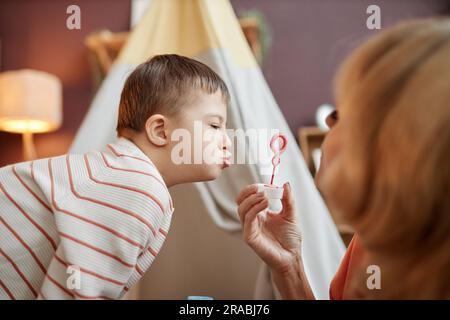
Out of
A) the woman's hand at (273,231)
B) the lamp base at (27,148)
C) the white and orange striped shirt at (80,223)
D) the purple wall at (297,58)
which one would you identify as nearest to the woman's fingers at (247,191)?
the woman's hand at (273,231)

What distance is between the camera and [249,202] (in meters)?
0.68

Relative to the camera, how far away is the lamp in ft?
4.93

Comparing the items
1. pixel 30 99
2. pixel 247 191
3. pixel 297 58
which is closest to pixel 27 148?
pixel 30 99

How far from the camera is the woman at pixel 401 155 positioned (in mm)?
436

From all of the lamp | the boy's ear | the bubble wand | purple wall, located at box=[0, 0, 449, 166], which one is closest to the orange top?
the bubble wand

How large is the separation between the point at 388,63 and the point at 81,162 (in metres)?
0.44

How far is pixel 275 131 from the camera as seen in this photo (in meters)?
1.00

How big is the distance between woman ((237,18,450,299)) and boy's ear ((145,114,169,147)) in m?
0.28

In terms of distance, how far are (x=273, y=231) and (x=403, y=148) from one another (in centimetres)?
33

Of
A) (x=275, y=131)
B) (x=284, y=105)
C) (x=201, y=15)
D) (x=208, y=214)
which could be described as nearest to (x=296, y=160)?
(x=275, y=131)

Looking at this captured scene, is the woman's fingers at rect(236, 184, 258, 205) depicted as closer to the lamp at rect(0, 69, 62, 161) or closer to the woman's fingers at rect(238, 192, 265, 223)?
the woman's fingers at rect(238, 192, 265, 223)

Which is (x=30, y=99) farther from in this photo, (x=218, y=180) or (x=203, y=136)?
(x=203, y=136)
